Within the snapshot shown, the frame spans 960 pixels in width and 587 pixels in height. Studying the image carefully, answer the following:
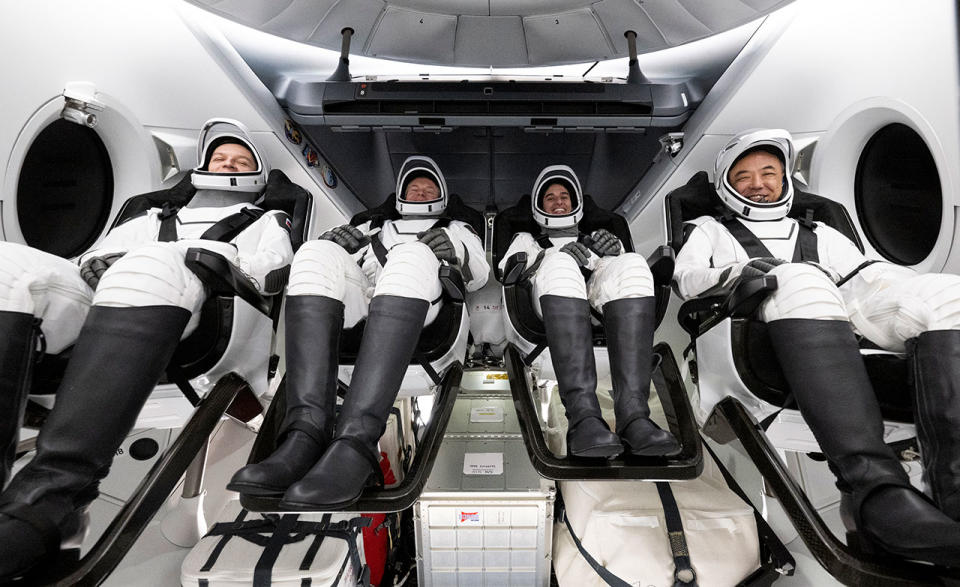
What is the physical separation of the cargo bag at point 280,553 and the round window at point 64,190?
159 cm

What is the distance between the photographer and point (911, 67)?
1.85 meters

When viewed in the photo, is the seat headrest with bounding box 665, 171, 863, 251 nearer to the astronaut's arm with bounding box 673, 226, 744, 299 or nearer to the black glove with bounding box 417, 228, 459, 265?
the astronaut's arm with bounding box 673, 226, 744, 299

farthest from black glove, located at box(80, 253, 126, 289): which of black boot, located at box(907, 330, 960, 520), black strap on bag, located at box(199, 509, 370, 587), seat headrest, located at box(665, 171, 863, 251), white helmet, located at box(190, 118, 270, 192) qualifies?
black boot, located at box(907, 330, 960, 520)

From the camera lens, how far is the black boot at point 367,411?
3.46 feet

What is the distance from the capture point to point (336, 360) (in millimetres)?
1356

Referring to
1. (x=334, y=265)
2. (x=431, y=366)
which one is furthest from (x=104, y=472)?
(x=431, y=366)

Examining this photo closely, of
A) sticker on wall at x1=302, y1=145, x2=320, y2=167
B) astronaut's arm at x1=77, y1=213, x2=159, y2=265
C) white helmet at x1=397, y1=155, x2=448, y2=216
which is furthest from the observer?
sticker on wall at x1=302, y1=145, x2=320, y2=167

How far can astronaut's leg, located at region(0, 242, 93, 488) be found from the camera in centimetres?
106

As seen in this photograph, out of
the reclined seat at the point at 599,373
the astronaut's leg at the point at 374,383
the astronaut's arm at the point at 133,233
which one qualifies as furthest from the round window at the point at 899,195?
the astronaut's arm at the point at 133,233

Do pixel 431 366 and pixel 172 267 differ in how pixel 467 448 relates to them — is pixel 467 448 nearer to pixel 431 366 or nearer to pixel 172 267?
pixel 431 366

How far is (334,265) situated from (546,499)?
122 cm

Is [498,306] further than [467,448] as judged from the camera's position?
Yes

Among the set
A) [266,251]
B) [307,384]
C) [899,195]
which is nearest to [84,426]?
[307,384]

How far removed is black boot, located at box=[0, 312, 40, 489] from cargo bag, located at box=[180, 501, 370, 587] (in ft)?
2.58
